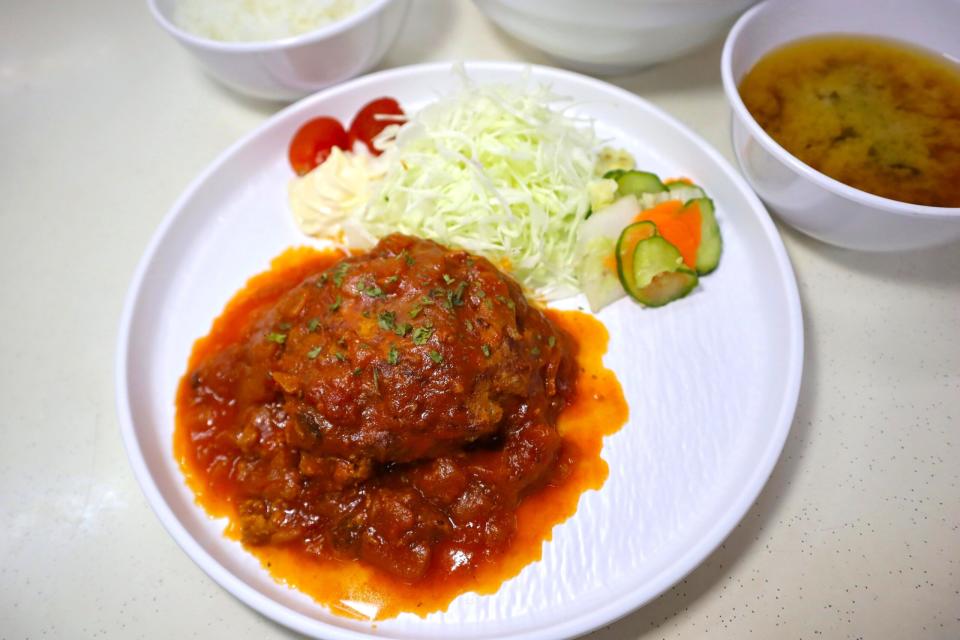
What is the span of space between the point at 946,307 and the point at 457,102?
280 centimetres

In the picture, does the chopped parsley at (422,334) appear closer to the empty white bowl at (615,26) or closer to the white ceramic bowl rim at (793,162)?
the white ceramic bowl rim at (793,162)

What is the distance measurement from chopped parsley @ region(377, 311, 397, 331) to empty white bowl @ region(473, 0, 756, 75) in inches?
78.6

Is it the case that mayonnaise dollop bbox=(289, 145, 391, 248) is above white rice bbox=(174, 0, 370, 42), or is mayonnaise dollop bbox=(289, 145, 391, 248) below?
below

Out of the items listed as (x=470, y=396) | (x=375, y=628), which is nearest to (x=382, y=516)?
(x=375, y=628)

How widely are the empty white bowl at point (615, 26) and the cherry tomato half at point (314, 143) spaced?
3.84 ft

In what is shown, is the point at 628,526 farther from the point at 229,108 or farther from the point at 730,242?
the point at 229,108

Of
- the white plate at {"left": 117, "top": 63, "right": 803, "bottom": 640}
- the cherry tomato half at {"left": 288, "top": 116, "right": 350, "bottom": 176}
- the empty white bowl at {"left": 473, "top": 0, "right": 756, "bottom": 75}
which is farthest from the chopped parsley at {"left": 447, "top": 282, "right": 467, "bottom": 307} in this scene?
the empty white bowl at {"left": 473, "top": 0, "right": 756, "bottom": 75}

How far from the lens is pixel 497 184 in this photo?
11.5 feet

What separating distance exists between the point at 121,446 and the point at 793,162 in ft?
11.3

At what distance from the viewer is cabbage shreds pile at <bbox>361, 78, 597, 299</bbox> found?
341cm

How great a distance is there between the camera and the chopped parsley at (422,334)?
2.55 metres

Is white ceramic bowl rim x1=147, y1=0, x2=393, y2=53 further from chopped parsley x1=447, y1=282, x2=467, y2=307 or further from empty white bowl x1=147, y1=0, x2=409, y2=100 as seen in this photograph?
chopped parsley x1=447, y1=282, x2=467, y2=307

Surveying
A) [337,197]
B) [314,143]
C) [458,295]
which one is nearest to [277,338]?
[458,295]

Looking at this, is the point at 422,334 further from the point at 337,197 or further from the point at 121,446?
the point at 121,446
